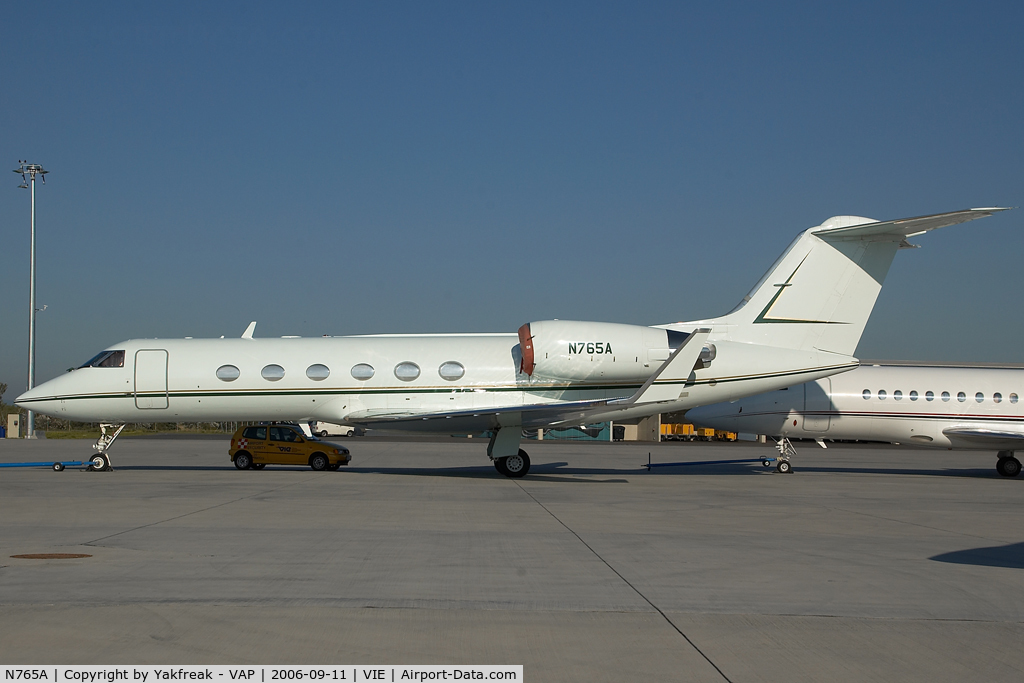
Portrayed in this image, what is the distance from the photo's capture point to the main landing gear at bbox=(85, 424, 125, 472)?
19.9 m

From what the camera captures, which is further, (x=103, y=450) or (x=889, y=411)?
(x=889, y=411)

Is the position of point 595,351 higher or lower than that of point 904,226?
lower

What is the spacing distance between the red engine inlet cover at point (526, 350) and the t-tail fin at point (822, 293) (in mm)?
4863

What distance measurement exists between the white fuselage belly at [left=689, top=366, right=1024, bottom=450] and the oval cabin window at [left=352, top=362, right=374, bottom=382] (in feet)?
36.3

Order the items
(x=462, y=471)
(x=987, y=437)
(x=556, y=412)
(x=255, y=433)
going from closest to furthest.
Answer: (x=556, y=412) < (x=462, y=471) < (x=255, y=433) < (x=987, y=437)

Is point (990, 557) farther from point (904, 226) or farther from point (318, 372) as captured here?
point (318, 372)

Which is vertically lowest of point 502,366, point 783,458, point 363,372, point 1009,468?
point 1009,468

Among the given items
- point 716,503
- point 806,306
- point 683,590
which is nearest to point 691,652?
point 683,590

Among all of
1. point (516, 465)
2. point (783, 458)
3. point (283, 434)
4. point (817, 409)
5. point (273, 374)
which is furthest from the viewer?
point (817, 409)

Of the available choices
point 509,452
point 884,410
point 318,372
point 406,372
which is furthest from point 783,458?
point 318,372

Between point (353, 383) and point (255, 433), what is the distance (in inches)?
175

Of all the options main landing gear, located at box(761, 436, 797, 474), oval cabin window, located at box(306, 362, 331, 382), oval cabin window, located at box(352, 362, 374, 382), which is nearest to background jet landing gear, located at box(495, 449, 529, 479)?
oval cabin window, located at box(352, 362, 374, 382)

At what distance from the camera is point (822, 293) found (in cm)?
2012

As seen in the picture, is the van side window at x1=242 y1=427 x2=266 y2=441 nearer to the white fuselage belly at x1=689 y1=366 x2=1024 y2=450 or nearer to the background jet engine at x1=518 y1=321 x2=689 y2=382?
the background jet engine at x1=518 y1=321 x2=689 y2=382
